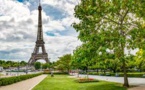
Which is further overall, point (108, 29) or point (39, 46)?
point (39, 46)

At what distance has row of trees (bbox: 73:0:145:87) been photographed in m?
23.6

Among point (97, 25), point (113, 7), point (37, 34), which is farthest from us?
point (37, 34)

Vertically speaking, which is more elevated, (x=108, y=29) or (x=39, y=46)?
(x=39, y=46)

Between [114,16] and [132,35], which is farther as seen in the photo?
[114,16]

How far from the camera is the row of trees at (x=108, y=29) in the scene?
77.4 feet

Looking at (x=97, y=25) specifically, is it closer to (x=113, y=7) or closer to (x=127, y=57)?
(x=113, y=7)

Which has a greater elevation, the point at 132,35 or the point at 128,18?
the point at 128,18

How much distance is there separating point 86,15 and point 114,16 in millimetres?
2809

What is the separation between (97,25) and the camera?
25.5 meters

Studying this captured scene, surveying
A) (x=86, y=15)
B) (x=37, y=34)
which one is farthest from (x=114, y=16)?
(x=37, y=34)

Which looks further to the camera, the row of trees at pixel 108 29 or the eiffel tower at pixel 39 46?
the eiffel tower at pixel 39 46

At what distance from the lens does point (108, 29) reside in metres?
25.2

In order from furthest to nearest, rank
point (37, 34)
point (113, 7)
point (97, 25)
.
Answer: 1. point (37, 34)
2. point (97, 25)
3. point (113, 7)

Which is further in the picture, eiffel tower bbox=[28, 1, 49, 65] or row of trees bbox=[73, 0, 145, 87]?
eiffel tower bbox=[28, 1, 49, 65]
